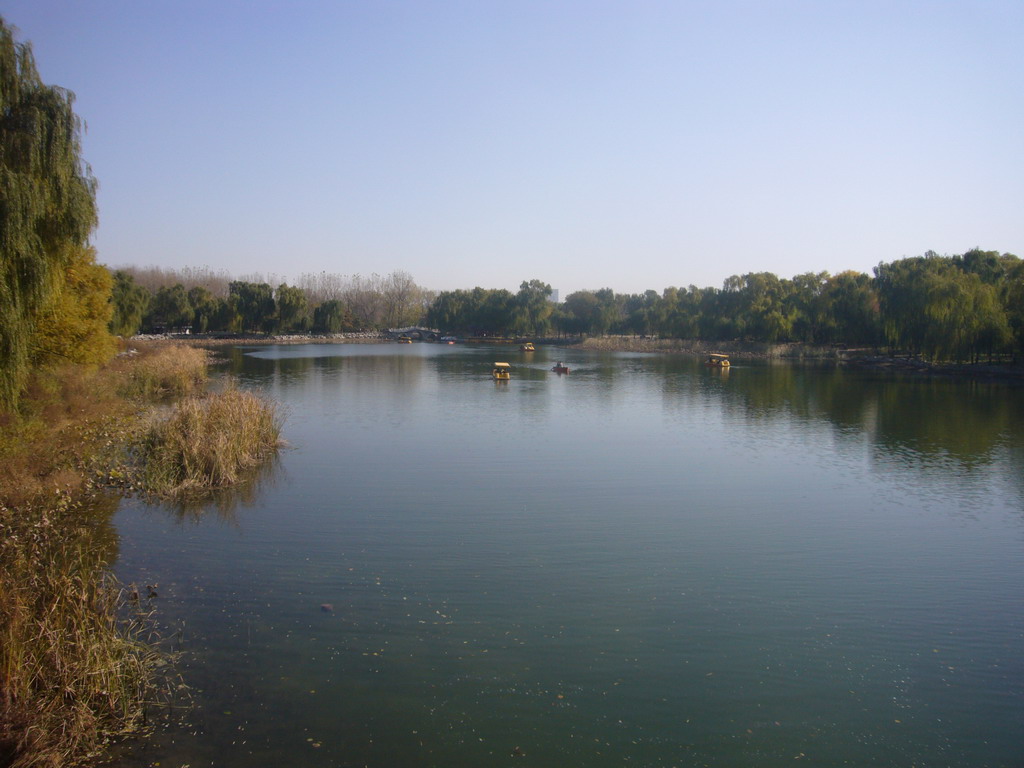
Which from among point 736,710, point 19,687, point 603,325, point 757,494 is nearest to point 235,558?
point 19,687

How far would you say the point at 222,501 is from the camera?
14.3m

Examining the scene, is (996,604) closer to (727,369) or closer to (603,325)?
(727,369)

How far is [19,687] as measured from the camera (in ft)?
19.4

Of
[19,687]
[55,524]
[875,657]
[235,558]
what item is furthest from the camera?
[55,524]

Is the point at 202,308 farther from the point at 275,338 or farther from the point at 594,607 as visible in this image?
the point at 594,607

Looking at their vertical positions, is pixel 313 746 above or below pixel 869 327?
below

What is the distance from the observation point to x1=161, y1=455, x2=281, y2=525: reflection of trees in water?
1327cm

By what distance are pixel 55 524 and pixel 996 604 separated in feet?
47.4

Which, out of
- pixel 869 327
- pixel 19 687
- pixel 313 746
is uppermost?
pixel 869 327

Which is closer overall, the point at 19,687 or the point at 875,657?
the point at 19,687

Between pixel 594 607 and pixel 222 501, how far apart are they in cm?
853

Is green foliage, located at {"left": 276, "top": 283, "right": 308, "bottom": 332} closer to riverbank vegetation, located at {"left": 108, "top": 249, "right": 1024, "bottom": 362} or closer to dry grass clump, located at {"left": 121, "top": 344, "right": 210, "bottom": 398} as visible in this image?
riverbank vegetation, located at {"left": 108, "top": 249, "right": 1024, "bottom": 362}

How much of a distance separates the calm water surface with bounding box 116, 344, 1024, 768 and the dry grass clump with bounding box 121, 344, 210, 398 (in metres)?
12.0

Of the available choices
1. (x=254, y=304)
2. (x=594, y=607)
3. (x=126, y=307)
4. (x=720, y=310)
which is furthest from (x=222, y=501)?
(x=254, y=304)
